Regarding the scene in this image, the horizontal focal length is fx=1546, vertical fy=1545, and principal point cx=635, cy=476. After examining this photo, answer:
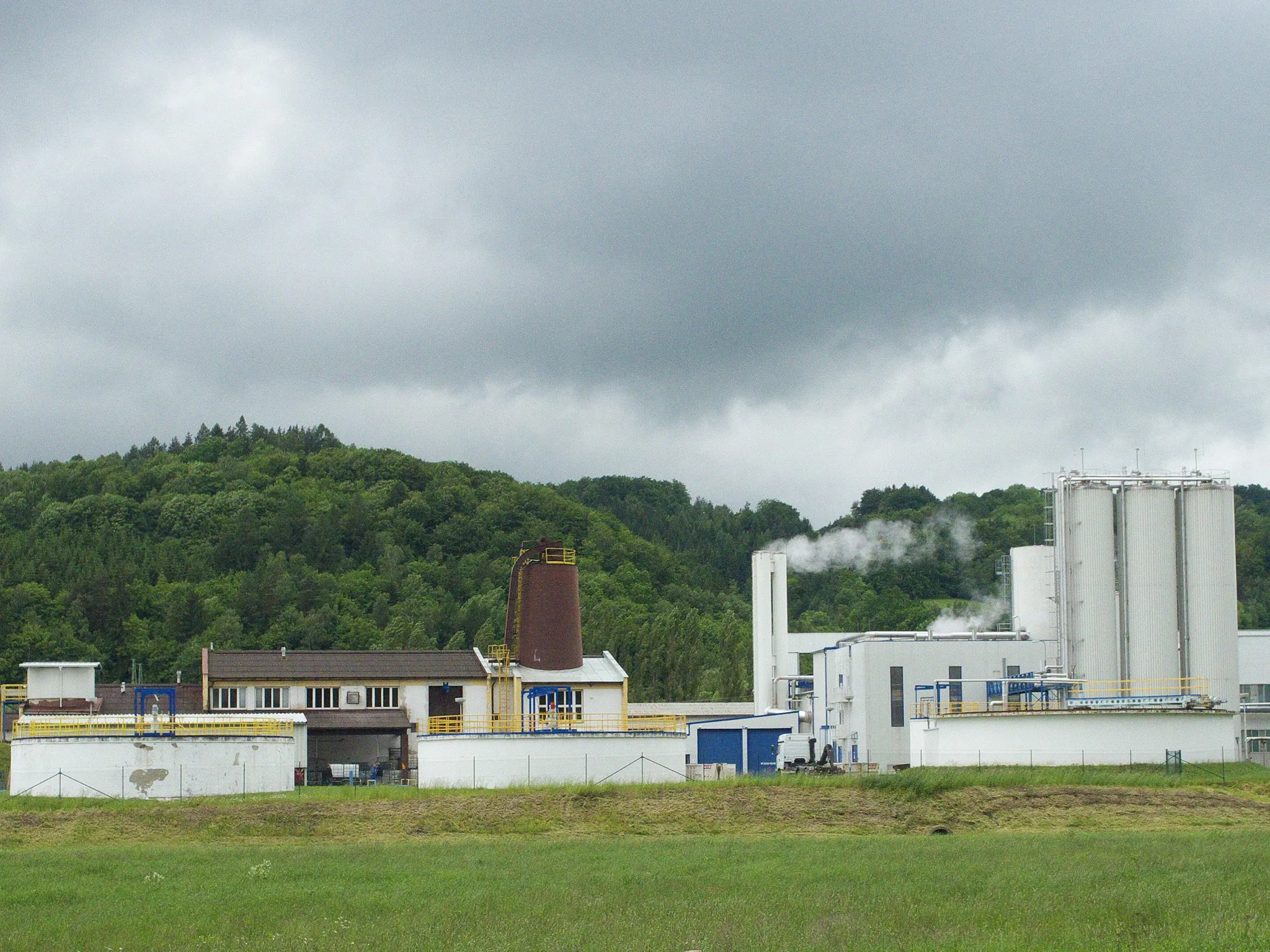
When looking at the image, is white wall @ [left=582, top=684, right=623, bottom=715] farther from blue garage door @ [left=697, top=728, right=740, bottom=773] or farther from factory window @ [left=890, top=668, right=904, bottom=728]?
factory window @ [left=890, top=668, right=904, bottom=728]

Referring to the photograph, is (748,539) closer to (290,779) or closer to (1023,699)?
(1023,699)

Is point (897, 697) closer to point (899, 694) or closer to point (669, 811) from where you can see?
point (899, 694)

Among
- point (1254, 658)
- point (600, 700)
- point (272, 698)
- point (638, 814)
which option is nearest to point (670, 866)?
point (638, 814)

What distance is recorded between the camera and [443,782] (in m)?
51.5

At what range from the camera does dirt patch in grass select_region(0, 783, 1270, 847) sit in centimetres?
4056

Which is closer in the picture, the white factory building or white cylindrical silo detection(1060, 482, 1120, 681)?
the white factory building

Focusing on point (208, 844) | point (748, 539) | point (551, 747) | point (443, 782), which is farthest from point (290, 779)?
point (748, 539)

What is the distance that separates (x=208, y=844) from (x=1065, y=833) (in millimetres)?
21586

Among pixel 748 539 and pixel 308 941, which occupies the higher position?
pixel 748 539

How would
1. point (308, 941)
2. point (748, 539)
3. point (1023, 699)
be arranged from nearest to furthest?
point (308, 941), point (1023, 699), point (748, 539)

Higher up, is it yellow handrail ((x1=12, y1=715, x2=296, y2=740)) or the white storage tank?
the white storage tank

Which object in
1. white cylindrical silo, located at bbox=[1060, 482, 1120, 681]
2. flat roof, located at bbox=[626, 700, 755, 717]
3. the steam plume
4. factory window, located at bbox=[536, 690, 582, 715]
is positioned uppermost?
the steam plume

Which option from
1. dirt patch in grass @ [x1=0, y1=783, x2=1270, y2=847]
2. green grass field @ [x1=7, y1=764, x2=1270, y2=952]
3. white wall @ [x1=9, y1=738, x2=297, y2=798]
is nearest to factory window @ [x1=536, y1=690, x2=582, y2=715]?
white wall @ [x1=9, y1=738, x2=297, y2=798]

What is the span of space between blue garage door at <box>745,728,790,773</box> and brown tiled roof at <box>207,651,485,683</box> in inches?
514
